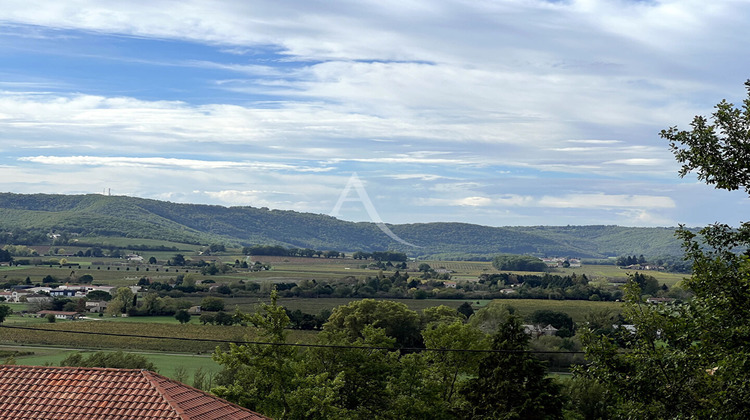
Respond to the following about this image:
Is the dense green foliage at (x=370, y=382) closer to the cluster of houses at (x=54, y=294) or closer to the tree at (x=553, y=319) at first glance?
the tree at (x=553, y=319)

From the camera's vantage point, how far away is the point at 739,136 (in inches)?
620

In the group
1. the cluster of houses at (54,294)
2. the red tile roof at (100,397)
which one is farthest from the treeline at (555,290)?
the red tile roof at (100,397)

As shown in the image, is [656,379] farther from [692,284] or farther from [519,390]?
[519,390]

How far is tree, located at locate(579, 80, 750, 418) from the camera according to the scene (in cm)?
1459

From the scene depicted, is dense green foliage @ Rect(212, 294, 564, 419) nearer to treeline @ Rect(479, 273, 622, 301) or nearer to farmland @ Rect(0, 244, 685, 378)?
farmland @ Rect(0, 244, 685, 378)

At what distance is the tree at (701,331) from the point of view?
14.6m

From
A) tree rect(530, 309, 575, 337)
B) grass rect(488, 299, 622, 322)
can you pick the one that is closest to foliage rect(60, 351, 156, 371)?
tree rect(530, 309, 575, 337)

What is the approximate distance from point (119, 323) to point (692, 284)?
79.8m

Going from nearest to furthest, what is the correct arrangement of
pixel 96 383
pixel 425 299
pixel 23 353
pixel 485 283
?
pixel 96 383 < pixel 23 353 < pixel 425 299 < pixel 485 283

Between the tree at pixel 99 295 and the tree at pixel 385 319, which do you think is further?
the tree at pixel 99 295

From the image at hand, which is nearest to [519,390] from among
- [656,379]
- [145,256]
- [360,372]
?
[360,372]

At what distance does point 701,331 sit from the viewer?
15.0 metres

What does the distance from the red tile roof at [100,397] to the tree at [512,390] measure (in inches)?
569

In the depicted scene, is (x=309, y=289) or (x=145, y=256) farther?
(x=145, y=256)
